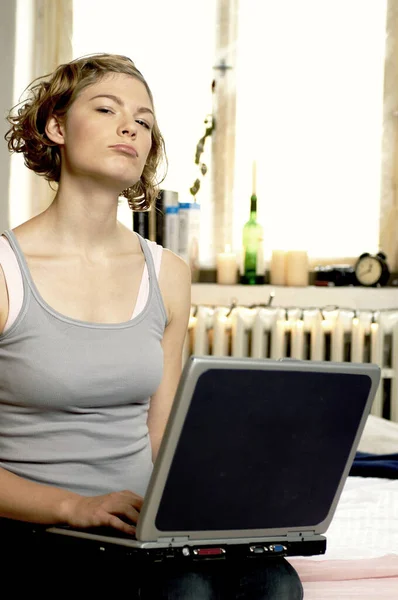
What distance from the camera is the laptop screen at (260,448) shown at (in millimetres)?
866

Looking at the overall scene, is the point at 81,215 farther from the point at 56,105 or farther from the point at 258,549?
the point at 258,549

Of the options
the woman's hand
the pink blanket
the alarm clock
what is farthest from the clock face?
the woman's hand

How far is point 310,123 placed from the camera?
310cm

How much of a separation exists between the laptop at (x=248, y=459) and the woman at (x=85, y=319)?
79mm

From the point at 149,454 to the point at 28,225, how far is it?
0.37m

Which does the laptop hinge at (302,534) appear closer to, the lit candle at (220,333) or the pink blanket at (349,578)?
the pink blanket at (349,578)

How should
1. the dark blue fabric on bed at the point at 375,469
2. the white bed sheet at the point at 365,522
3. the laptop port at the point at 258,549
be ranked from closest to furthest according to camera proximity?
the laptop port at the point at 258,549
the white bed sheet at the point at 365,522
the dark blue fabric on bed at the point at 375,469

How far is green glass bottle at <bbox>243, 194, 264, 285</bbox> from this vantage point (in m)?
3.01

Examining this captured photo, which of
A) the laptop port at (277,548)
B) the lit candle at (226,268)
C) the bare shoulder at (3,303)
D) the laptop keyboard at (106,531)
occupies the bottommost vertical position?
the laptop port at (277,548)

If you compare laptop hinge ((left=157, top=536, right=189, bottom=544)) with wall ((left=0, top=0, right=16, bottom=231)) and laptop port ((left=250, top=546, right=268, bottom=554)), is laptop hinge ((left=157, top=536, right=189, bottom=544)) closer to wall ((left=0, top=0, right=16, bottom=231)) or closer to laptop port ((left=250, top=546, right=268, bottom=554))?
laptop port ((left=250, top=546, right=268, bottom=554))

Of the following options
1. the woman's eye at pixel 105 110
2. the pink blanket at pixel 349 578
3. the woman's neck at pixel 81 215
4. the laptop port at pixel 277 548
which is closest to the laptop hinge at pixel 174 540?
the laptop port at pixel 277 548

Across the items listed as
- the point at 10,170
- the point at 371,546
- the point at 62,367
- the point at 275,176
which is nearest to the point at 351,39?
the point at 275,176

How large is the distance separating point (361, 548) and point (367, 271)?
5.34 ft

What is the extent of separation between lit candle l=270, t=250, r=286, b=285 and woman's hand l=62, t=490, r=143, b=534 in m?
2.08
